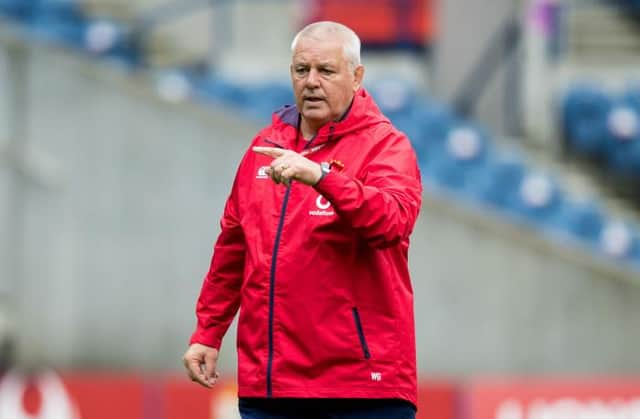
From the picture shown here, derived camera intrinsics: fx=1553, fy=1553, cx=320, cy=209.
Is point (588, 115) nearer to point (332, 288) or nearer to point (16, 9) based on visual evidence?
point (16, 9)

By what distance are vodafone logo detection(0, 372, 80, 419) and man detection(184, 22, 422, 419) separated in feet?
16.3

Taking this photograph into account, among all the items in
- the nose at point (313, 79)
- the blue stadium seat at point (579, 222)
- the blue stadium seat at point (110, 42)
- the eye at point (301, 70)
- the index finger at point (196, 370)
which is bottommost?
the index finger at point (196, 370)

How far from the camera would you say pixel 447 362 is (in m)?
11.4

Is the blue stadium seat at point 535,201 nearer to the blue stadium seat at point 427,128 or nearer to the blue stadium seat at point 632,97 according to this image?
the blue stadium seat at point 427,128

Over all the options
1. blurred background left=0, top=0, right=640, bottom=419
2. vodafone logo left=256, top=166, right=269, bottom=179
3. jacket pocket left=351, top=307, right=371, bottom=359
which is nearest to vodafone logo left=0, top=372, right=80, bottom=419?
blurred background left=0, top=0, right=640, bottom=419

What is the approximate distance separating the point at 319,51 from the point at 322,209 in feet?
1.54

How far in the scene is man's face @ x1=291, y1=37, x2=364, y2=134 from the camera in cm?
458

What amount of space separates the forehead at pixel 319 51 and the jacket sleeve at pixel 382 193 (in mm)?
285

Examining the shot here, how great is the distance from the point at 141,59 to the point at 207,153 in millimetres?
4626

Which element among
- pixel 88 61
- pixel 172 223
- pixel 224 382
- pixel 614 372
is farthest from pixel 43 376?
pixel 614 372

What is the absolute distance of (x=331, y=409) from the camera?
15.0 ft

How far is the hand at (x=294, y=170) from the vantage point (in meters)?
4.24

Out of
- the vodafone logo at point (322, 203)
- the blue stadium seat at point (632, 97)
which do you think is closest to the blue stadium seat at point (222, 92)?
the blue stadium seat at point (632, 97)

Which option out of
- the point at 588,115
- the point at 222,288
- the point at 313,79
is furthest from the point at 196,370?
the point at 588,115
